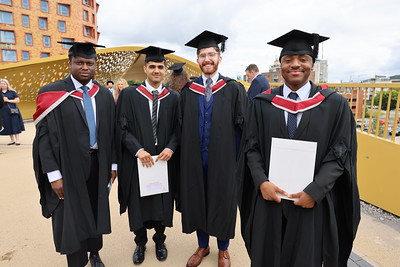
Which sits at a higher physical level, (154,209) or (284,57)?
(284,57)

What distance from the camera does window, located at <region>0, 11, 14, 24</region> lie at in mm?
28547

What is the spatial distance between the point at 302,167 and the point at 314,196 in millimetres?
172

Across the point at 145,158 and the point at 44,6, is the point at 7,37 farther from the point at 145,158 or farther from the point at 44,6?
the point at 145,158

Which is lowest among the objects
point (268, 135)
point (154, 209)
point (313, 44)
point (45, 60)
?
point (154, 209)

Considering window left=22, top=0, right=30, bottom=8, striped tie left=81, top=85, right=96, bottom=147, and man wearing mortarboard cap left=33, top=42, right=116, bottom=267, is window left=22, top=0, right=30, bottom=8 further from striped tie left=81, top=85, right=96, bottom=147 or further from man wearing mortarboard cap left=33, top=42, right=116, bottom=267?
striped tie left=81, top=85, right=96, bottom=147

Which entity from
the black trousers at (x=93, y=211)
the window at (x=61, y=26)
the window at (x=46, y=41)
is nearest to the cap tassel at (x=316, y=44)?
the black trousers at (x=93, y=211)

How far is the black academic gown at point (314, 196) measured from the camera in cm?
146

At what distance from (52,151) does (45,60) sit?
530 inches

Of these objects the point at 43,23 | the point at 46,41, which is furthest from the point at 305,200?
the point at 43,23

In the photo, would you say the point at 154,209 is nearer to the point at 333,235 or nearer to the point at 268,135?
the point at 268,135

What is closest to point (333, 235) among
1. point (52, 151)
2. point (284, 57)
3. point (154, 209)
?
point (284, 57)

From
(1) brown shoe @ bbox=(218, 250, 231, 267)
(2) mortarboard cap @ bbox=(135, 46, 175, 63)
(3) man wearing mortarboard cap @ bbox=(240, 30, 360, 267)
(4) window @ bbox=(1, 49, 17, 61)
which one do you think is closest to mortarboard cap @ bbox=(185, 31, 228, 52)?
(2) mortarboard cap @ bbox=(135, 46, 175, 63)

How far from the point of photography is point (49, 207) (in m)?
2.03

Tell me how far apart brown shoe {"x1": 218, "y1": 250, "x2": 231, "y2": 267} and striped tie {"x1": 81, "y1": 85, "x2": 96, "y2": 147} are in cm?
156
